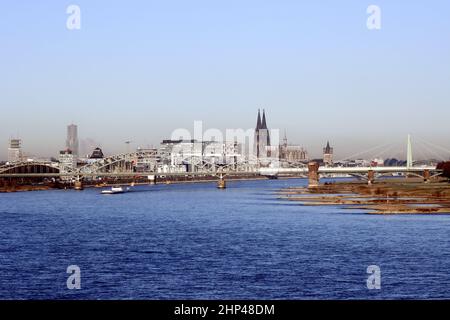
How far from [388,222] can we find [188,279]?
135 ft

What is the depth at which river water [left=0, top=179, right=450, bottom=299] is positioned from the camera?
35875mm

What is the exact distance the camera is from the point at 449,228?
67.9m

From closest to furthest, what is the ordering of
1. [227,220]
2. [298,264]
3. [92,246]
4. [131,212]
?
1. [298,264]
2. [92,246]
3. [227,220]
4. [131,212]

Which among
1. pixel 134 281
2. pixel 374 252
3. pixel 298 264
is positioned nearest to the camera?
pixel 134 281

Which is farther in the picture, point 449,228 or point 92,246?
point 449,228

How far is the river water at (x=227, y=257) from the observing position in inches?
1412

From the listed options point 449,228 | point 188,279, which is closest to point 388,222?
point 449,228

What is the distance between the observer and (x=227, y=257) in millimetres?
47875

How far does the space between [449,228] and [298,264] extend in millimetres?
27634
